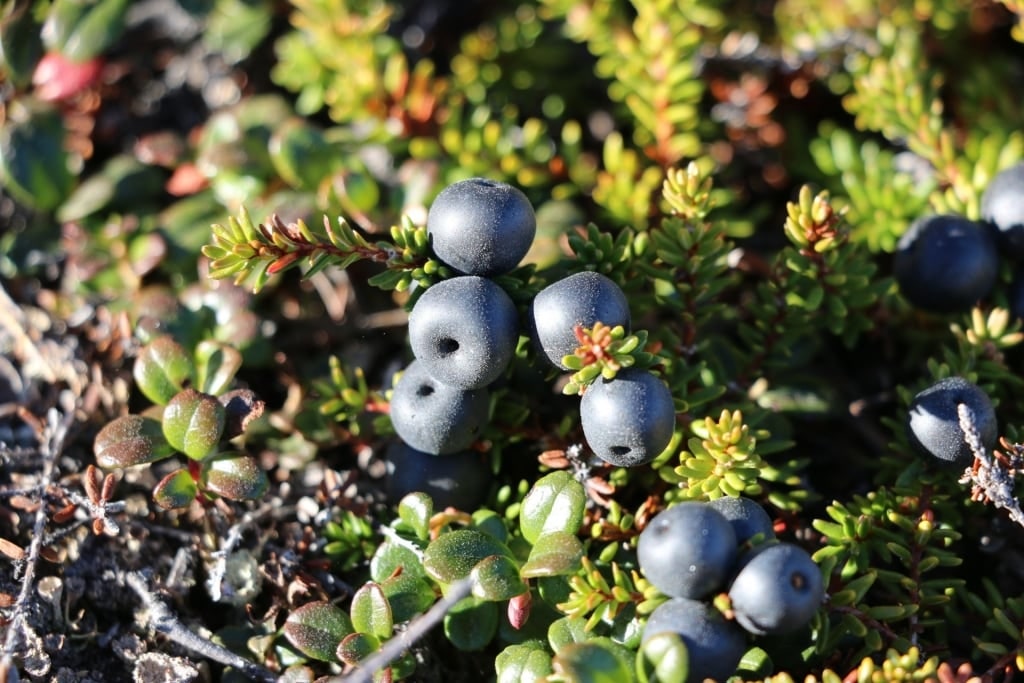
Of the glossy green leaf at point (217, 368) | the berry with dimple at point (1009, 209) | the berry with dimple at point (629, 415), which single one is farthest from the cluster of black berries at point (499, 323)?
the berry with dimple at point (1009, 209)

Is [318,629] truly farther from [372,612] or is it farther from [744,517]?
[744,517]

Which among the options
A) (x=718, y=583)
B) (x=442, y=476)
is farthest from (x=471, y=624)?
(x=718, y=583)

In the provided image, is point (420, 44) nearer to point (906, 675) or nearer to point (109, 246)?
point (109, 246)

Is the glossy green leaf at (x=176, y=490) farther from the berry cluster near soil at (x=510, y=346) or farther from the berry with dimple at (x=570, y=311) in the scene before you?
the berry with dimple at (x=570, y=311)

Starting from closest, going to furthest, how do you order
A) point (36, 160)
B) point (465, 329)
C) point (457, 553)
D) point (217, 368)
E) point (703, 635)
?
point (703, 635) < point (465, 329) < point (457, 553) < point (217, 368) < point (36, 160)

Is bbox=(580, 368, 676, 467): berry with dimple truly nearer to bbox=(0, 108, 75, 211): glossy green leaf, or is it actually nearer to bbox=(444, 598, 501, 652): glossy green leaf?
bbox=(444, 598, 501, 652): glossy green leaf

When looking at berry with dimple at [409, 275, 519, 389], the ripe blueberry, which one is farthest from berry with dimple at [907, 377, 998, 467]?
the ripe blueberry
